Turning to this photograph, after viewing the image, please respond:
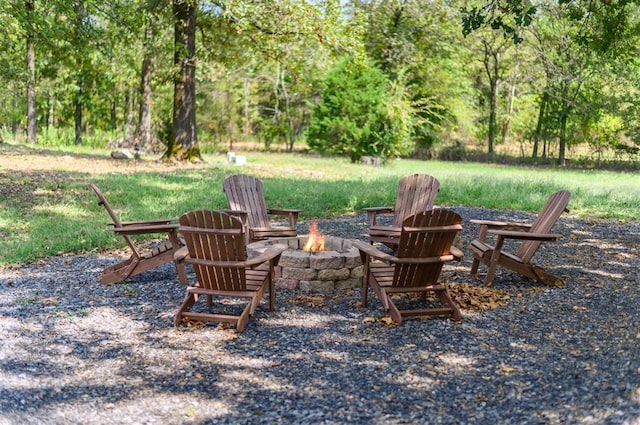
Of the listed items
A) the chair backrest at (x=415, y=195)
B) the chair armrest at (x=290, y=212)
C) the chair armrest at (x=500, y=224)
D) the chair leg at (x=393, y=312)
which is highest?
the chair backrest at (x=415, y=195)

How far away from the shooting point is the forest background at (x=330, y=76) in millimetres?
14734

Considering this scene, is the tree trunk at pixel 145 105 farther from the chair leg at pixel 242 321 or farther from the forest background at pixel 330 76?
the chair leg at pixel 242 321

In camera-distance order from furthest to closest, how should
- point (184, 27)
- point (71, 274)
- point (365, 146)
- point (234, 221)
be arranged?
point (365, 146), point (184, 27), point (71, 274), point (234, 221)

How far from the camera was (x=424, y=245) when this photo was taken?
4805 millimetres

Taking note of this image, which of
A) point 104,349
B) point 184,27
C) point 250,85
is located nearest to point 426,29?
point 250,85

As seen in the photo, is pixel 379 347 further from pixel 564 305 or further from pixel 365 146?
pixel 365 146

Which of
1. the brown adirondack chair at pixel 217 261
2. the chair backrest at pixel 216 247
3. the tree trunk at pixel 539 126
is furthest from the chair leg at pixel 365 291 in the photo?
the tree trunk at pixel 539 126

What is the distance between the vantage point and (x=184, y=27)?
55.2 ft

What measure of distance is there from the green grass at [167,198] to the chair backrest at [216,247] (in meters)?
2.95

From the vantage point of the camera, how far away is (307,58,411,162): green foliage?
20.6m

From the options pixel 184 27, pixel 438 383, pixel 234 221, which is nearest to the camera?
pixel 438 383

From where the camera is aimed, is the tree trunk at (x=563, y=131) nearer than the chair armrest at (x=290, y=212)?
No

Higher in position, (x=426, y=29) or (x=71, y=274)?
(x=426, y=29)

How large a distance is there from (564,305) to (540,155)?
25.9 meters
